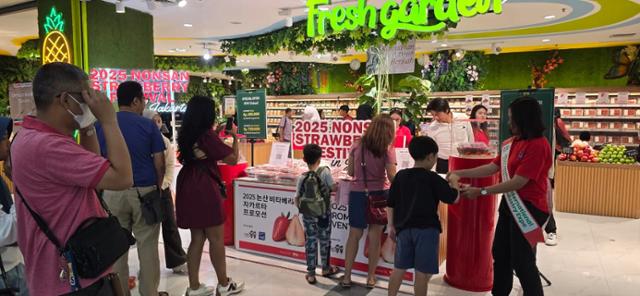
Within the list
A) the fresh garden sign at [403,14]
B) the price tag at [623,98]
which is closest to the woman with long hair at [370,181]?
the fresh garden sign at [403,14]

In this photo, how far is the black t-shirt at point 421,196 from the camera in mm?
2832

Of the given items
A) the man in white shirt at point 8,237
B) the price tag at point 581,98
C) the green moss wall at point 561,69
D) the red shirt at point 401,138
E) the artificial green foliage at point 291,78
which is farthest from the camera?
the artificial green foliage at point 291,78

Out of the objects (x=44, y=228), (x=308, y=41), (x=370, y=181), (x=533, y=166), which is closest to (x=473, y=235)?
(x=370, y=181)

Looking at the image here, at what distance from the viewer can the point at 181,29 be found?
8.86 m

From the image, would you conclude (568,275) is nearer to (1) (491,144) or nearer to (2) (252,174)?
(1) (491,144)

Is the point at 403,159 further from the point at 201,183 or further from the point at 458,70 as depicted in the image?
the point at 458,70

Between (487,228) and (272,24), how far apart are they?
6.09 m

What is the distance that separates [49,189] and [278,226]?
2.96 m

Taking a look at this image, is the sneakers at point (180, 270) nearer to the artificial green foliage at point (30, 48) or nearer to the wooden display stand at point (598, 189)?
the wooden display stand at point (598, 189)

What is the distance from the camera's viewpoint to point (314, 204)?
11.9ft

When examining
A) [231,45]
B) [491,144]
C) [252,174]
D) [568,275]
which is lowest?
[568,275]

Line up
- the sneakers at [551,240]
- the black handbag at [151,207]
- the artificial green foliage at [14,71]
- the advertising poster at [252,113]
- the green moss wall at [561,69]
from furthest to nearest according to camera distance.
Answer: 1. the artificial green foliage at [14,71]
2. the green moss wall at [561,69]
3. the advertising poster at [252,113]
4. the sneakers at [551,240]
5. the black handbag at [151,207]

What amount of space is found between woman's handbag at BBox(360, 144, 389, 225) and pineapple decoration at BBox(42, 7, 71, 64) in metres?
4.16

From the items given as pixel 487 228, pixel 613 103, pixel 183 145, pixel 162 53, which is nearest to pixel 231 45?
pixel 162 53
